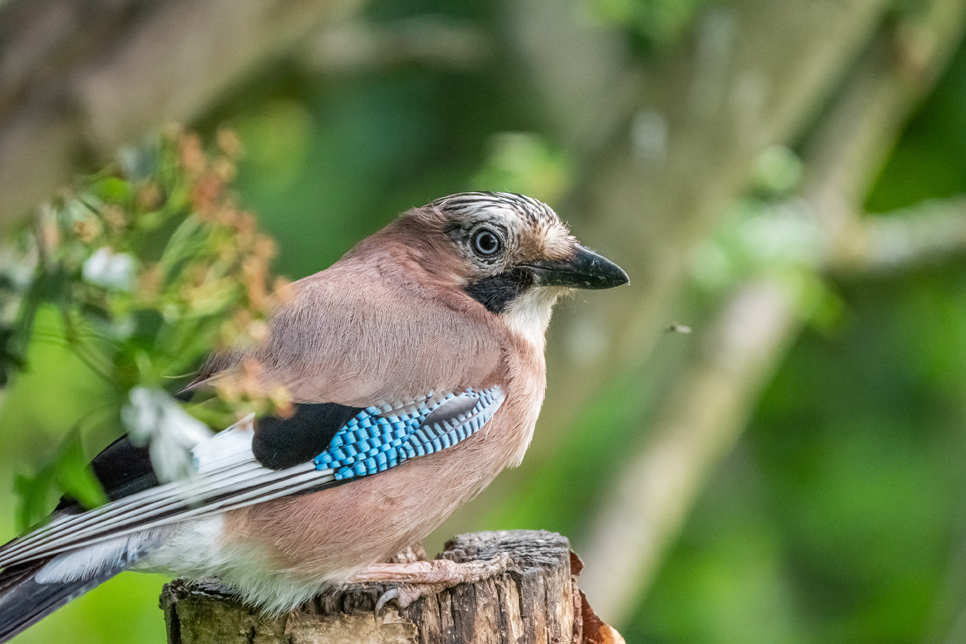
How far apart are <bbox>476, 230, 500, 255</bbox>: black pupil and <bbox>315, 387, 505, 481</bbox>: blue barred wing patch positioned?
389 mm

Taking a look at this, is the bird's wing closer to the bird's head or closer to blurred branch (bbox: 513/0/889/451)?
the bird's head

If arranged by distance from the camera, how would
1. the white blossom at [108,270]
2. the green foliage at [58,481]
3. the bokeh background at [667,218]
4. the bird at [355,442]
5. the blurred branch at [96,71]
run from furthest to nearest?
the bokeh background at [667,218]
the blurred branch at [96,71]
the bird at [355,442]
the white blossom at [108,270]
the green foliage at [58,481]

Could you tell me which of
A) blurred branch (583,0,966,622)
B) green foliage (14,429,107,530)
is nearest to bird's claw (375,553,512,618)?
green foliage (14,429,107,530)

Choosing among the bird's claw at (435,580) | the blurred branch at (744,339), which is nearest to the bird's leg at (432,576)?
the bird's claw at (435,580)

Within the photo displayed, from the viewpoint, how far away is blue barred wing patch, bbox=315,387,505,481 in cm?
230

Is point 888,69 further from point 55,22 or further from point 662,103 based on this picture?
point 55,22

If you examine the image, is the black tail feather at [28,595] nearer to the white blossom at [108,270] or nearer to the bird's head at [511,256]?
the white blossom at [108,270]

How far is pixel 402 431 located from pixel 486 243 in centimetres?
59

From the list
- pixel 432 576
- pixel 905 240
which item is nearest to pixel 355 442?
pixel 432 576

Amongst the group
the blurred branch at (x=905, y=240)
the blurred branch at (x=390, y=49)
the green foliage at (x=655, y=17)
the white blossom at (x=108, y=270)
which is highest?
the blurred branch at (x=390, y=49)

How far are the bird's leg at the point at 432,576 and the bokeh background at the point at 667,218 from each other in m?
1.21

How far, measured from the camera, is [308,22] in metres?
3.78

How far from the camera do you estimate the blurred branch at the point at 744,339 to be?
500cm

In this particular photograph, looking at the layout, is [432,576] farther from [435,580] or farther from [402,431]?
[402,431]
